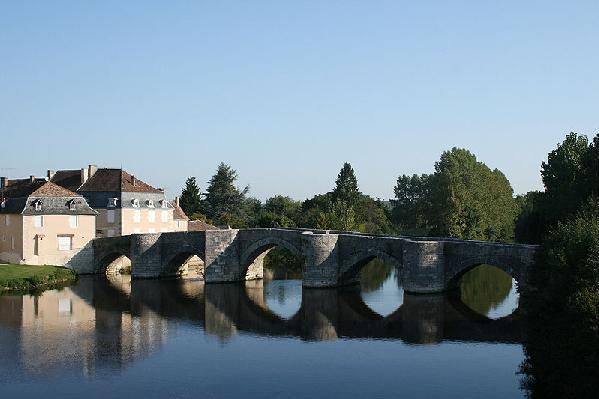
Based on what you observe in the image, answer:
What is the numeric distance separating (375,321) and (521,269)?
24.6 feet

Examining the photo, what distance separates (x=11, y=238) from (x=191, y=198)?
108 ft

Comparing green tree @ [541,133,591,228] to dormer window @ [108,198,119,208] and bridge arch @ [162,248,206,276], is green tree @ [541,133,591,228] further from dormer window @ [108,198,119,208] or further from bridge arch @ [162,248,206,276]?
dormer window @ [108,198,119,208]

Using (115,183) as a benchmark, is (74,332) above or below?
below

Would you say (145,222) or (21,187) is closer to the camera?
(21,187)

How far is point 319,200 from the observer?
84062 millimetres

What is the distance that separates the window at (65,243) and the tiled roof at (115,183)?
5.22m

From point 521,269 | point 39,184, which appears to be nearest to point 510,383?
point 521,269

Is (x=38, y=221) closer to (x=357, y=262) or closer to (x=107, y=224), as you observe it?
(x=107, y=224)

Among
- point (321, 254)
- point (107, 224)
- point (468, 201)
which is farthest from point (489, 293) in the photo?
point (107, 224)

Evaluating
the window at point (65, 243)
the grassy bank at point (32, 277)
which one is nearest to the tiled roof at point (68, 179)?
the window at point (65, 243)

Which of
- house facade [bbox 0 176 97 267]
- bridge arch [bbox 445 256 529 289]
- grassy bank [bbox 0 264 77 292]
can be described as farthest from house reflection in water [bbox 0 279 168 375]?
bridge arch [bbox 445 256 529 289]

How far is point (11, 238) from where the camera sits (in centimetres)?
4991

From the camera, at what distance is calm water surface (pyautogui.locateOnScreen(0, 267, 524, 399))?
21844mm

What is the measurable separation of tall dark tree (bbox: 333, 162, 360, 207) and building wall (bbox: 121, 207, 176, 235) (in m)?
27.5
